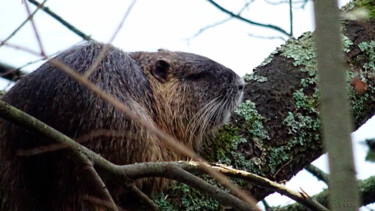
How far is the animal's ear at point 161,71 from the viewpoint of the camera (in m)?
4.98

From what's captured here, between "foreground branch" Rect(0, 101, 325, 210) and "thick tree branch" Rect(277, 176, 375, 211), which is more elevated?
"thick tree branch" Rect(277, 176, 375, 211)

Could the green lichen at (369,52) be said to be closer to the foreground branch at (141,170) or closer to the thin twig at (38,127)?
the foreground branch at (141,170)

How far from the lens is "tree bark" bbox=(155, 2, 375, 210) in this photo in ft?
13.3

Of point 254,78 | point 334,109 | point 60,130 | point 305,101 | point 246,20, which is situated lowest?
point 334,109

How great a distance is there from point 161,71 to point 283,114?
1.12 metres

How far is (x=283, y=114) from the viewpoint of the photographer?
167 inches

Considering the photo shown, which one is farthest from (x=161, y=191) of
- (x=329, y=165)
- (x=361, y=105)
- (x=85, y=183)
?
(x=329, y=165)

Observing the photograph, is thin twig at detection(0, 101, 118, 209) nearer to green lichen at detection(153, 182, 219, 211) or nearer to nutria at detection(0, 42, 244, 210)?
nutria at detection(0, 42, 244, 210)

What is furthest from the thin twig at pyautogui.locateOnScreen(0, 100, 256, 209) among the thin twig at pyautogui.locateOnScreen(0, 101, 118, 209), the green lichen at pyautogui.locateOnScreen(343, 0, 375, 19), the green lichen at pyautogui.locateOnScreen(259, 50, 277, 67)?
the green lichen at pyautogui.locateOnScreen(343, 0, 375, 19)

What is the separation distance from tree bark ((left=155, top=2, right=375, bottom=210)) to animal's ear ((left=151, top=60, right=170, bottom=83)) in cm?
65

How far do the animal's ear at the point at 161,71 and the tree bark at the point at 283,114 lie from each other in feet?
2.12

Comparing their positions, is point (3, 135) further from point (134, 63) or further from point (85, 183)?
point (134, 63)

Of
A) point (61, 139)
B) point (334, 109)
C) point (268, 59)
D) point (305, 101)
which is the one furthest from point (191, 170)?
point (268, 59)

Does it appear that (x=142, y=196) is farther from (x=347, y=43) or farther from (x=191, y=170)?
(x=347, y=43)
